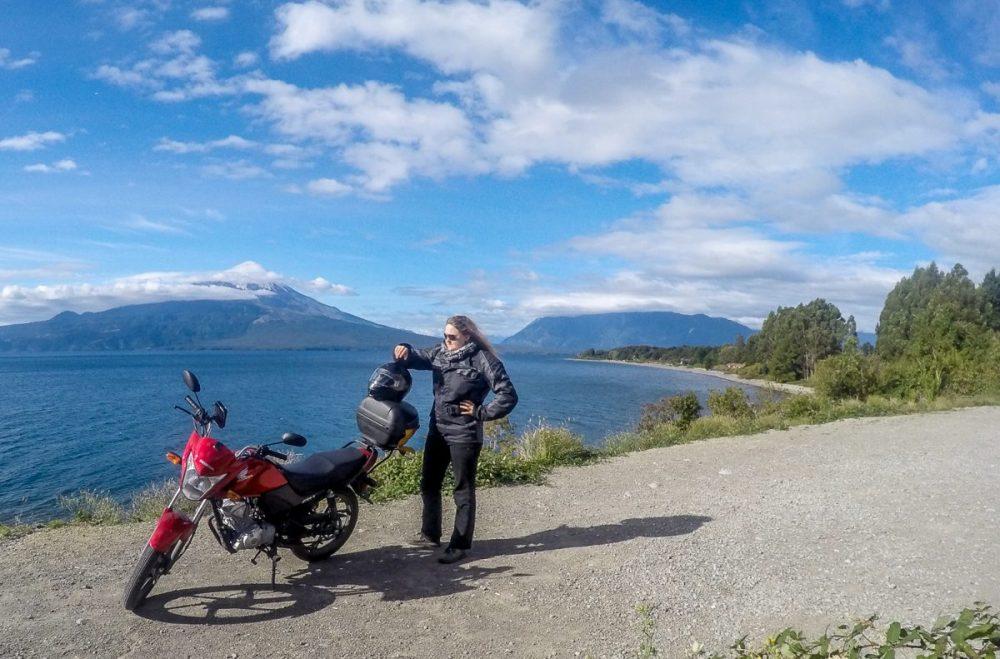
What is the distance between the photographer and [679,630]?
4.15m

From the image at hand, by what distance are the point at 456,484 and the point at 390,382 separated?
38.9 inches

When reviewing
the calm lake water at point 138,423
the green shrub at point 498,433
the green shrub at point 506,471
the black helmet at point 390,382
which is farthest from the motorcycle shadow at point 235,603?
the calm lake water at point 138,423

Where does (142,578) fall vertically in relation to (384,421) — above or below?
below

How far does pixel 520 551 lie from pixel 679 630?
1.74 metres

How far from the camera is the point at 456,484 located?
17.9 ft

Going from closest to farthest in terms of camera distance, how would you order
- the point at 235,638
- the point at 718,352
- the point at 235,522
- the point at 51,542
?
the point at 235,638, the point at 235,522, the point at 51,542, the point at 718,352

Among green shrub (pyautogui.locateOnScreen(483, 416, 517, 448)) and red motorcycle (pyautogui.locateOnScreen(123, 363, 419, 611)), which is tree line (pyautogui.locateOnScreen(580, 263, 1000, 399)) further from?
red motorcycle (pyautogui.locateOnScreen(123, 363, 419, 611))

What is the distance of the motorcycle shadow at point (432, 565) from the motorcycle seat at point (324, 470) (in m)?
0.64

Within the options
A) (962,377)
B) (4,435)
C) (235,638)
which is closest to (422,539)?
(235,638)

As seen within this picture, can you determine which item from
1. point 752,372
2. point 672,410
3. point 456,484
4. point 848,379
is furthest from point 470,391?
point 752,372

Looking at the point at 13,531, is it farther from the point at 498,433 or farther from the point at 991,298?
the point at 991,298

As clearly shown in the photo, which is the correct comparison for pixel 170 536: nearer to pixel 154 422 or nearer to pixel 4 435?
pixel 4 435

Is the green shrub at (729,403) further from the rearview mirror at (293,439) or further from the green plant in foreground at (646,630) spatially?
the rearview mirror at (293,439)

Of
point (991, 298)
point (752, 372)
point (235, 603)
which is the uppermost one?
point (991, 298)
